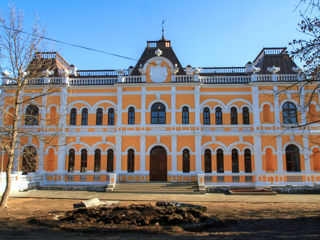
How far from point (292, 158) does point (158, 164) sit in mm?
10449

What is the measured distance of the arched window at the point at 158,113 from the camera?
72.9 feet

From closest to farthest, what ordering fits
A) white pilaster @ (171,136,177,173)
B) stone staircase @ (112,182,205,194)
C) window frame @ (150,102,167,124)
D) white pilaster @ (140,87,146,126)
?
stone staircase @ (112,182,205,194) → white pilaster @ (171,136,177,173) → white pilaster @ (140,87,146,126) → window frame @ (150,102,167,124)

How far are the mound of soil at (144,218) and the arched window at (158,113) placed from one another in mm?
12508

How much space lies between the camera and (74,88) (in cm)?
2292

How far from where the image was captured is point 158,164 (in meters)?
21.6

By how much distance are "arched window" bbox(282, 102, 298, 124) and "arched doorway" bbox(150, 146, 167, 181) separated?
996 cm

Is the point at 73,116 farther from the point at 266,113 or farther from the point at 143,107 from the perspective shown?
the point at 266,113

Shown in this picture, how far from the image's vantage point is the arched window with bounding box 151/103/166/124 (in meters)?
22.2

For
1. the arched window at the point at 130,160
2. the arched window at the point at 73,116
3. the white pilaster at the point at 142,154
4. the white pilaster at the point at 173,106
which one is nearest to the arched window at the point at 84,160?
the arched window at the point at 73,116

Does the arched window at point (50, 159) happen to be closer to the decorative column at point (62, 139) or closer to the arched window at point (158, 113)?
the decorative column at point (62, 139)

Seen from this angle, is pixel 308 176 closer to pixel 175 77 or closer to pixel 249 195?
pixel 249 195

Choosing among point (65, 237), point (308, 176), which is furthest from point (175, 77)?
point (65, 237)

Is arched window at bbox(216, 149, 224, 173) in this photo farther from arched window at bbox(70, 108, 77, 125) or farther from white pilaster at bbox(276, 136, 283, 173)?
arched window at bbox(70, 108, 77, 125)

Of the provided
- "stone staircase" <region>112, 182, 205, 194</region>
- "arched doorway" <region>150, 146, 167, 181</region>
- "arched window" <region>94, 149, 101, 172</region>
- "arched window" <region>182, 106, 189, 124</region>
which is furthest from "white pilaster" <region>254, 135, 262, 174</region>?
"arched window" <region>94, 149, 101, 172</region>
